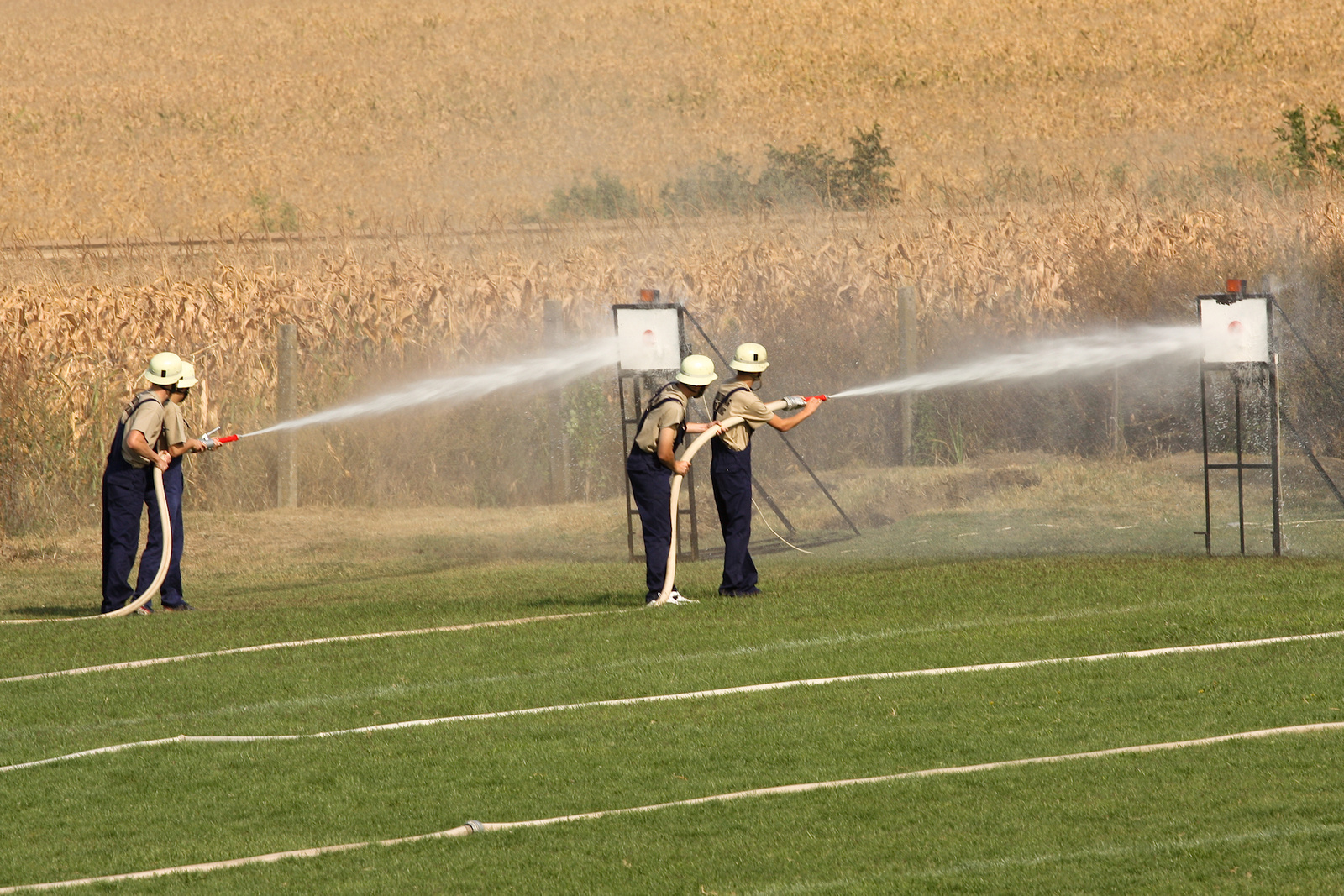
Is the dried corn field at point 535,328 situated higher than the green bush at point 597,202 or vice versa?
the green bush at point 597,202

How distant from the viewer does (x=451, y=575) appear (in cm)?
1605

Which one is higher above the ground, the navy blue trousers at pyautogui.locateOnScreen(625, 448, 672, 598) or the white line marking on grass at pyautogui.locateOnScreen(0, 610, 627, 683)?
the navy blue trousers at pyautogui.locateOnScreen(625, 448, 672, 598)

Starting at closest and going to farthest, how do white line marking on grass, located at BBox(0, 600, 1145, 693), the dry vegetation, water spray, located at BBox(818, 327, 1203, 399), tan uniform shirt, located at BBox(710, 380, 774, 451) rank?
white line marking on grass, located at BBox(0, 600, 1145, 693) → tan uniform shirt, located at BBox(710, 380, 774, 451) → water spray, located at BBox(818, 327, 1203, 399) → the dry vegetation

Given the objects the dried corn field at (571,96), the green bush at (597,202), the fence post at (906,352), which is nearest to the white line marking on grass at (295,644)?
the fence post at (906,352)

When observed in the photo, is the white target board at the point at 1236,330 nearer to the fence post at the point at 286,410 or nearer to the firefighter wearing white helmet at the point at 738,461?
the firefighter wearing white helmet at the point at 738,461

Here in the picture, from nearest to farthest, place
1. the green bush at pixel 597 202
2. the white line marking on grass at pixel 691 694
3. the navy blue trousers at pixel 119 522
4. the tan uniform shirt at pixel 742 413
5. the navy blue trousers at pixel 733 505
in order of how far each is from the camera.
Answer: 1. the white line marking on grass at pixel 691 694
2. the tan uniform shirt at pixel 742 413
3. the navy blue trousers at pixel 733 505
4. the navy blue trousers at pixel 119 522
5. the green bush at pixel 597 202

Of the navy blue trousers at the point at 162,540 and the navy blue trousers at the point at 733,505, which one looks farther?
the navy blue trousers at the point at 162,540

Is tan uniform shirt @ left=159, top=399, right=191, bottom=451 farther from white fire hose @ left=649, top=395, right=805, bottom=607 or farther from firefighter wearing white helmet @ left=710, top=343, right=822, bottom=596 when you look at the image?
firefighter wearing white helmet @ left=710, top=343, right=822, bottom=596

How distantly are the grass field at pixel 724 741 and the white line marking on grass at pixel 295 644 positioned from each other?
5.6 inches

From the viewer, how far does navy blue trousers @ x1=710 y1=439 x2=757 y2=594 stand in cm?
1284

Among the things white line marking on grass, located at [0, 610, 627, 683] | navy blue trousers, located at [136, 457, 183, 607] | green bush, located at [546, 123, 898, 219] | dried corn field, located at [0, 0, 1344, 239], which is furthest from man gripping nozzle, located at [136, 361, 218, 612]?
dried corn field, located at [0, 0, 1344, 239]

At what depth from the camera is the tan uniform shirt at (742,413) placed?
501 inches

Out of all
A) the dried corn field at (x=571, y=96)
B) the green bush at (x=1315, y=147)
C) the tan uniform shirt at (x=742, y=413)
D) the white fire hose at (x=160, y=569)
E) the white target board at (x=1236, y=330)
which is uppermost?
the dried corn field at (x=571, y=96)

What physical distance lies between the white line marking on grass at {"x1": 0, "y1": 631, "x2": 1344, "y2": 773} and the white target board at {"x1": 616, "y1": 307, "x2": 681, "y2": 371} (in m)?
6.78
